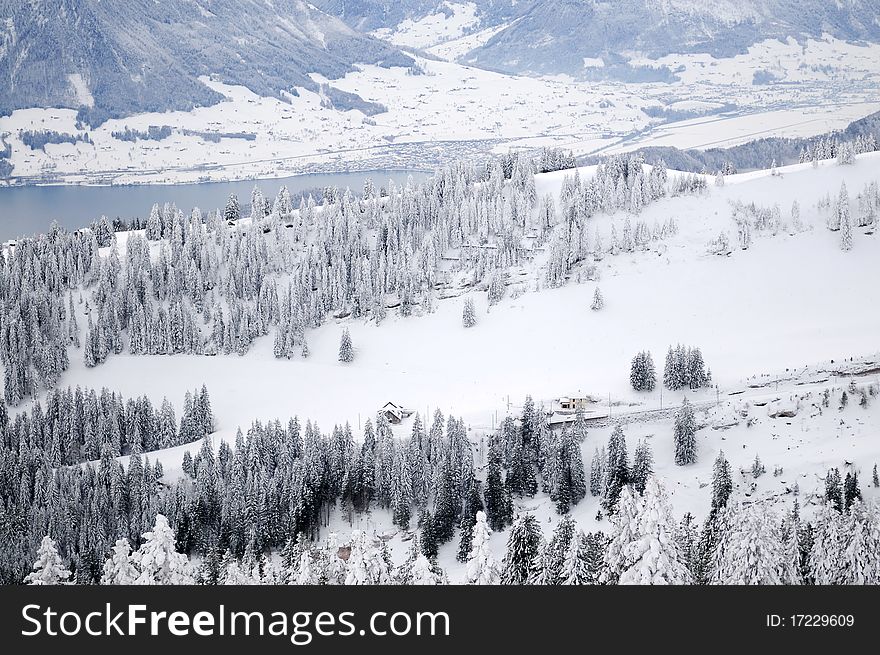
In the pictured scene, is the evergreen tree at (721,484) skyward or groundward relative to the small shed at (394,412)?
groundward

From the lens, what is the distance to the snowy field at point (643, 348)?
356 feet

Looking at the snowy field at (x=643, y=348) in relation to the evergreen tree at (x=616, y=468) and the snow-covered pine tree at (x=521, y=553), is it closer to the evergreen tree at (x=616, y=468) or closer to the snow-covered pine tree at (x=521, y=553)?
the evergreen tree at (x=616, y=468)

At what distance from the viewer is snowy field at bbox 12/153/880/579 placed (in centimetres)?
10850

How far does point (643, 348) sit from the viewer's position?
444 ft

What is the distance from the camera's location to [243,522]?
94.4 m

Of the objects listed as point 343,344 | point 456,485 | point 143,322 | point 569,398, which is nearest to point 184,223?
point 143,322

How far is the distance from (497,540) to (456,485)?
775 cm

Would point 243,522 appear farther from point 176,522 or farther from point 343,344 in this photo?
point 343,344

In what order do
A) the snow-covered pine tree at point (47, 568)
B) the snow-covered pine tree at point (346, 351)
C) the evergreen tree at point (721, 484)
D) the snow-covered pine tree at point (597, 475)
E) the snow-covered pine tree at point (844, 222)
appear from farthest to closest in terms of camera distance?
the snow-covered pine tree at point (844, 222) → the snow-covered pine tree at point (346, 351) → the snow-covered pine tree at point (597, 475) → the evergreen tree at point (721, 484) → the snow-covered pine tree at point (47, 568)

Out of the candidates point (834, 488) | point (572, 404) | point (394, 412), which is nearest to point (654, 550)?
→ point (834, 488)

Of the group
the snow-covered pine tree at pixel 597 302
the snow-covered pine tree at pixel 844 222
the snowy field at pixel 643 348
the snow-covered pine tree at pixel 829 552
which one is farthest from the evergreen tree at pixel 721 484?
the snow-covered pine tree at pixel 844 222

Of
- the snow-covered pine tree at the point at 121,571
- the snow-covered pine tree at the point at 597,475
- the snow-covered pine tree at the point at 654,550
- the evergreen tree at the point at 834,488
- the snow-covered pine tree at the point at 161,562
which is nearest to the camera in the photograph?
the snow-covered pine tree at the point at 654,550

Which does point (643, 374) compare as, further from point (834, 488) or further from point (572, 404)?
point (834, 488)

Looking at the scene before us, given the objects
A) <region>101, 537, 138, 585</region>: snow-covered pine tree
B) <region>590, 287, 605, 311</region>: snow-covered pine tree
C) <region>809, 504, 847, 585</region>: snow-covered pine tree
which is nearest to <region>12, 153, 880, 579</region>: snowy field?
<region>590, 287, 605, 311</region>: snow-covered pine tree
